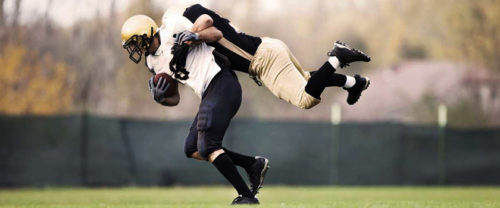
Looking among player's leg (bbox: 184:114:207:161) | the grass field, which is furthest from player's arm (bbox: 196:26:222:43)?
the grass field

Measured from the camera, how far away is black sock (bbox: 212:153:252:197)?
6848mm

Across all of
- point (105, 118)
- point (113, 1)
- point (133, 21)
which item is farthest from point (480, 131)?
point (113, 1)

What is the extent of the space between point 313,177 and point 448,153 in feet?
8.64

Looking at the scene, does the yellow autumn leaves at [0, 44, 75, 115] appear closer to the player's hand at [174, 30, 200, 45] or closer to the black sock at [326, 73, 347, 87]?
the player's hand at [174, 30, 200, 45]

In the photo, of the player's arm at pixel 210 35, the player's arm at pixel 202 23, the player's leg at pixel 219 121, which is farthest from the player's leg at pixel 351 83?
the player's arm at pixel 202 23

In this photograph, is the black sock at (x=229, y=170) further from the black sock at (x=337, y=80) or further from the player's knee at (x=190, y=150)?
the black sock at (x=337, y=80)

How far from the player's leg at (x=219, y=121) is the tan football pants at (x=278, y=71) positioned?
319 mm

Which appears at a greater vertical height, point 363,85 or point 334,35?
point 334,35

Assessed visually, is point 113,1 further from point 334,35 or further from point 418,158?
point 418,158

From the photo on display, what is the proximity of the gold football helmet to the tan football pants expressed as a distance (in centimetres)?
87

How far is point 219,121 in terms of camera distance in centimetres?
675

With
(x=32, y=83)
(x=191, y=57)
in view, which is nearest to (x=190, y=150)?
(x=191, y=57)

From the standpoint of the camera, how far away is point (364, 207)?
6516 mm

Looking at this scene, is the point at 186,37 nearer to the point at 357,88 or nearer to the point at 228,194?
the point at 357,88
